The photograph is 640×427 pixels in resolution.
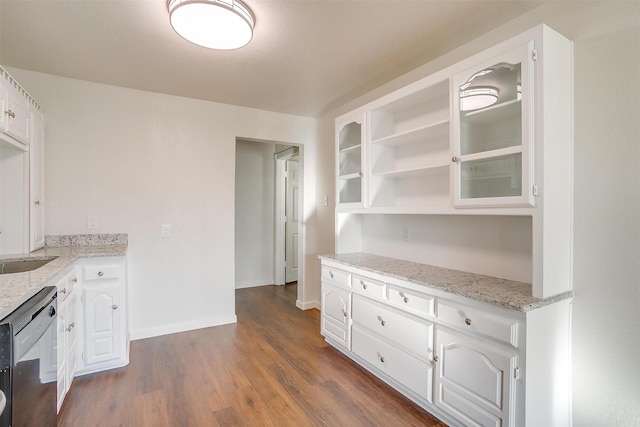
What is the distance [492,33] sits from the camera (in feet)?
6.81

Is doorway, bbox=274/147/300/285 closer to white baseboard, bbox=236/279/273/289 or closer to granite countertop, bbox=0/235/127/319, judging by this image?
white baseboard, bbox=236/279/273/289

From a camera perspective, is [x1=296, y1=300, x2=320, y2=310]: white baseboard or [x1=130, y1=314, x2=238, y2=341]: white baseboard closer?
[x1=130, y1=314, x2=238, y2=341]: white baseboard

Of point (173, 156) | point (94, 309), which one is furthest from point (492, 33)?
point (94, 309)

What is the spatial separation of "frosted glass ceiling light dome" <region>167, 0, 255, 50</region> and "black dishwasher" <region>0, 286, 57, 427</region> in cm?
162

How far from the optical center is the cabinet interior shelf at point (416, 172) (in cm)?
221

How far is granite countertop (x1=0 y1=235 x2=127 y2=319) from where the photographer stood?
138 centimetres

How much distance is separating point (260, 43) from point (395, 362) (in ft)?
7.92

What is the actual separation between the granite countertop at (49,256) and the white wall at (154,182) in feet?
0.35

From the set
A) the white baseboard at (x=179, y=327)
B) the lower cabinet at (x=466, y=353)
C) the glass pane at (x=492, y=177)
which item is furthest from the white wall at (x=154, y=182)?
the glass pane at (x=492, y=177)

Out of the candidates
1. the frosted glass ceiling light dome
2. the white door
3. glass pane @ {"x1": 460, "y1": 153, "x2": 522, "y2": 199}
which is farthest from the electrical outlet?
glass pane @ {"x1": 460, "y1": 153, "x2": 522, "y2": 199}

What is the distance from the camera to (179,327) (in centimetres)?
331

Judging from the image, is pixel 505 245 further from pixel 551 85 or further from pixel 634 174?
pixel 551 85

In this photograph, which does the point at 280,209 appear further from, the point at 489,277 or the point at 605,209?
the point at 605,209

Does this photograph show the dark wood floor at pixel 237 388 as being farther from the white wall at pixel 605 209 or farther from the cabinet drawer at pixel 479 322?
the white wall at pixel 605 209
